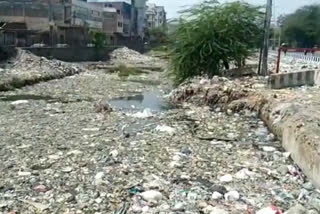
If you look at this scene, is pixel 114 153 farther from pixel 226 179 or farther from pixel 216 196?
pixel 216 196

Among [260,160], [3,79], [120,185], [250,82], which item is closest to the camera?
[120,185]

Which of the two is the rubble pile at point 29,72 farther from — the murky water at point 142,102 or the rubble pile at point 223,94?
the rubble pile at point 223,94

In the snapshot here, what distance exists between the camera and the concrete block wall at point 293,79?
12.9 m

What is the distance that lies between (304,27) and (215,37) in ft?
88.6

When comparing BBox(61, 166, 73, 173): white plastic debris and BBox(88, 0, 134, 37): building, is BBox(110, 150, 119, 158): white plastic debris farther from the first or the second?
BBox(88, 0, 134, 37): building

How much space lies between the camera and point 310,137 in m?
6.03

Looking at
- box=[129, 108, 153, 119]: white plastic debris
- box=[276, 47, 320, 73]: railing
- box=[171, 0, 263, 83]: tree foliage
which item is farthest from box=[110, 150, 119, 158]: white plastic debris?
box=[276, 47, 320, 73]: railing

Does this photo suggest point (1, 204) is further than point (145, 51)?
No

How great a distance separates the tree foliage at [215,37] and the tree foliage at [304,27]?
77.3 ft

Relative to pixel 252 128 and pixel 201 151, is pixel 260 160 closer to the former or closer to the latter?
pixel 201 151

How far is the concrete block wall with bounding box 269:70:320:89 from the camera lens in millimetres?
12945

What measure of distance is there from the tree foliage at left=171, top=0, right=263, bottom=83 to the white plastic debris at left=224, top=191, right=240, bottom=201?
37.5 feet

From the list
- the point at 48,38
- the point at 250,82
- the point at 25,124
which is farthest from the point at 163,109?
the point at 48,38

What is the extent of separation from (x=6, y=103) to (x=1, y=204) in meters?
8.56
